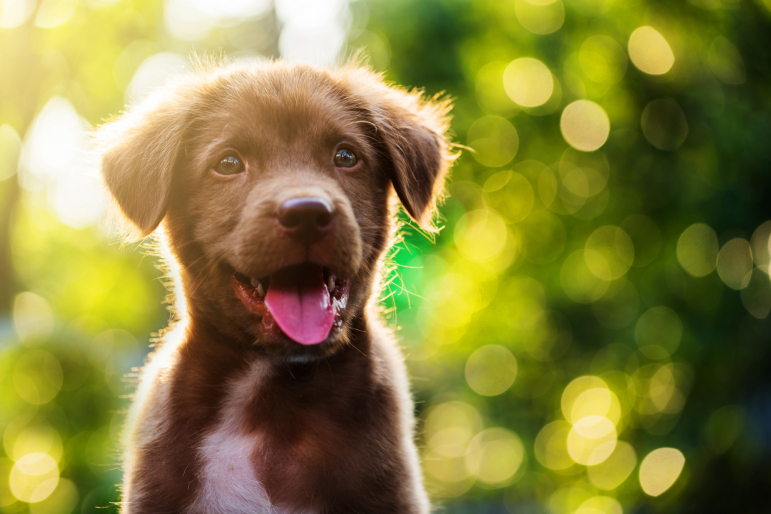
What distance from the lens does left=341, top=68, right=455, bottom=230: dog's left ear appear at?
11.2 feet

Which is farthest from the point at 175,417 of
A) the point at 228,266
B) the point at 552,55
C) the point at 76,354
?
the point at 552,55

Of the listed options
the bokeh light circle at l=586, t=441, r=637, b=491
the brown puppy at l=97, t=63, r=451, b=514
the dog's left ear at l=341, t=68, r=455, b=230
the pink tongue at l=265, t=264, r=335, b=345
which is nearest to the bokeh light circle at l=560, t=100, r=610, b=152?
the bokeh light circle at l=586, t=441, r=637, b=491

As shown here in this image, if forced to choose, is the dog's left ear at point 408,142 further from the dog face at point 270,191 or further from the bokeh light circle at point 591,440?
the bokeh light circle at point 591,440

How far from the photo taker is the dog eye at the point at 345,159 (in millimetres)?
3166

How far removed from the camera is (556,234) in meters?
11.4

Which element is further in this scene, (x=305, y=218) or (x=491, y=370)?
(x=491, y=370)

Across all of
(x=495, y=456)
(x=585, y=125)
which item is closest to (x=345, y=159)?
(x=585, y=125)

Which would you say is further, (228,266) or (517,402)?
(517,402)

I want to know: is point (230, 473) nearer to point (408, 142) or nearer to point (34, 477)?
point (408, 142)

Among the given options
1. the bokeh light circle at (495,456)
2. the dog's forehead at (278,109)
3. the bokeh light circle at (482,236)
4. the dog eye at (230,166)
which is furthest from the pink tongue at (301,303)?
the bokeh light circle at (495,456)

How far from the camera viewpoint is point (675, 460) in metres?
9.66

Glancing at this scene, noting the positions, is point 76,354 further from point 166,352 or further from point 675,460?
point 675,460

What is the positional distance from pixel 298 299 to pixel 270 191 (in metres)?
0.51

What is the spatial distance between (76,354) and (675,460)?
29.2 ft
